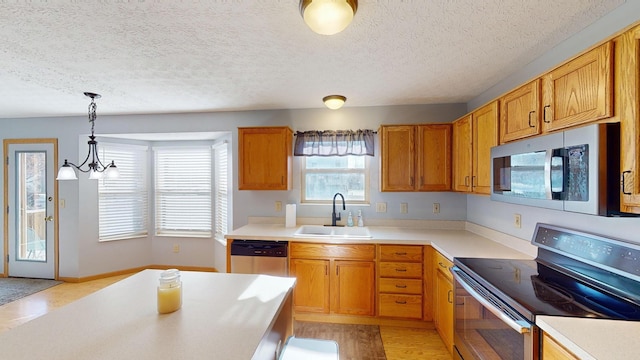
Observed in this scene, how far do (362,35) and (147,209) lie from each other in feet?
13.9

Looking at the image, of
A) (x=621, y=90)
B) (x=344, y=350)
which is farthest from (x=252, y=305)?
(x=621, y=90)

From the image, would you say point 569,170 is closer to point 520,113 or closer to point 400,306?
point 520,113

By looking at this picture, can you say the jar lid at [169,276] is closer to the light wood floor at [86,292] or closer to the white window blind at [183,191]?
the light wood floor at [86,292]

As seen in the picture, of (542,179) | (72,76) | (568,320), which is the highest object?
(72,76)

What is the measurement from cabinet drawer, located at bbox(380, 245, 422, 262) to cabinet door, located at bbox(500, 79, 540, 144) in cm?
122

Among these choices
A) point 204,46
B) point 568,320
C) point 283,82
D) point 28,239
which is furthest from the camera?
point 28,239

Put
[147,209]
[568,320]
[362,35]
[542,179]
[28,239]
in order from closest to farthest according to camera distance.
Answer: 1. [568,320]
2. [542,179]
3. [362,35]
4. [28,239]
5. [147,209]

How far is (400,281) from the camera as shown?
8.24ft

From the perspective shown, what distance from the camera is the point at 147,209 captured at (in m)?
4.17

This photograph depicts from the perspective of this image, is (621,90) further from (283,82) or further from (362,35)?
(283,82)

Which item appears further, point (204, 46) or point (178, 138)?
point (178, 138)

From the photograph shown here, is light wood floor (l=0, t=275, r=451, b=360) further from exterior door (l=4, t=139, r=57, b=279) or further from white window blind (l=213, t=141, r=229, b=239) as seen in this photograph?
white window blind (l=213, t=141, r=229, b=239)

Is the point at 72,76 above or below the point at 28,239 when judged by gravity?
above

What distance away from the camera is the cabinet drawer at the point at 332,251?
2555 millimetres
